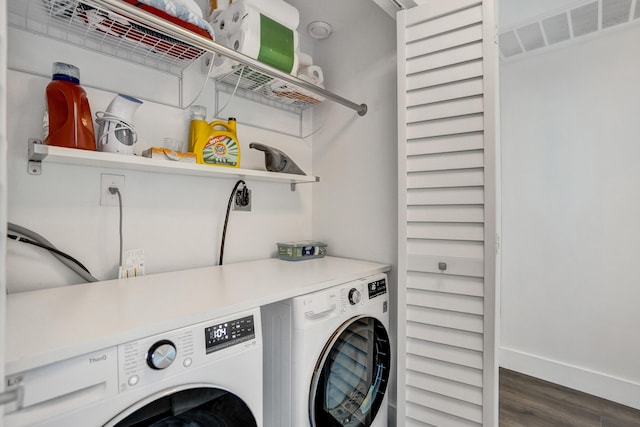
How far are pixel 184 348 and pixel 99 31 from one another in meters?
1.24

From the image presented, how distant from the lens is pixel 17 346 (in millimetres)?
693

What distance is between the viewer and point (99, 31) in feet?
4.00

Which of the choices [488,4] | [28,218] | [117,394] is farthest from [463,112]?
[28,218]

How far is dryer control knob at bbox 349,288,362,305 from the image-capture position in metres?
1.45

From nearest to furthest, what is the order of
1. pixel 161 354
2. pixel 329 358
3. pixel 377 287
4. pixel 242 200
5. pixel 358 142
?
pixel 161 354 → pixel 329 358 → pixel 377 287 → pixel 242 200 → pixel 358 142

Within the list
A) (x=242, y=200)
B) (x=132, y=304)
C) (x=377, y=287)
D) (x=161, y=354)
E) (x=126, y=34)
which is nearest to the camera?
(x=161, y=354)

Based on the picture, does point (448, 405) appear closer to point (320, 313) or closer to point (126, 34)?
point (320, 313)

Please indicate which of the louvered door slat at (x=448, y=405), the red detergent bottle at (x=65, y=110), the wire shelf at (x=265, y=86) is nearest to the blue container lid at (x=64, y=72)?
the red detergent bottle at (x=65, y=110)

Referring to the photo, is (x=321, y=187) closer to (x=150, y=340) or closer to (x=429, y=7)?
(x=429, y=7)

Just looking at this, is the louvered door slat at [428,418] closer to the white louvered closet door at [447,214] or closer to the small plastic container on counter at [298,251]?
the white louvered closet door at [447,214]

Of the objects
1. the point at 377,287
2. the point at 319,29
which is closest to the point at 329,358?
the point at 377,287

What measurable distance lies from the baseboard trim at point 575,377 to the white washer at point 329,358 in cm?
152

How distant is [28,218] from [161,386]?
0.86 metres

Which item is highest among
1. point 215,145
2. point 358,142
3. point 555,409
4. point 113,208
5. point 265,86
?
point 265,86
